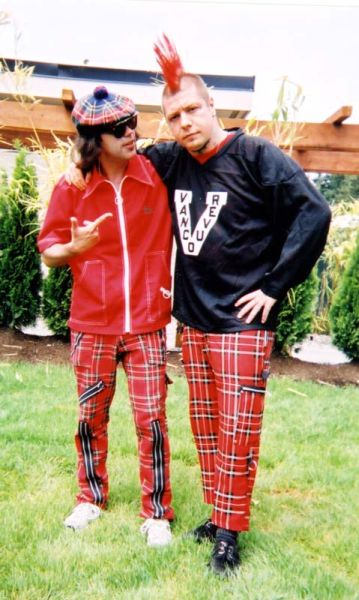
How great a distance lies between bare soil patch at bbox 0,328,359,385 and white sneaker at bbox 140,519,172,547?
2.99m

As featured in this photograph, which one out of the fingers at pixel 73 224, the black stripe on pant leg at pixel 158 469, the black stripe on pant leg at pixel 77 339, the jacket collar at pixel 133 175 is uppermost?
the jacket collar at pixel 133 175

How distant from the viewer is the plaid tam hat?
7.27 ft

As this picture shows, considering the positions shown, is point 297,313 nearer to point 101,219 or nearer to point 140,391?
point 140,391

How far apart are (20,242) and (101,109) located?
377 cm


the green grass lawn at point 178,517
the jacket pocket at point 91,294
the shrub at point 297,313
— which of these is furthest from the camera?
the shrub at point 297,313

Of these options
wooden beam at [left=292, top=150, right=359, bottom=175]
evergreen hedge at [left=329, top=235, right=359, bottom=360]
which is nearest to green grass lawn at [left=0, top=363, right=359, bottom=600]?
evergreen hedge at [left=329, top=235, right=359, bottom=360]

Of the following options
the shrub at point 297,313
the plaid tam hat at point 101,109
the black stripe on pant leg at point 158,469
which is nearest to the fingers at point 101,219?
the plaid tam hat at point 101,109

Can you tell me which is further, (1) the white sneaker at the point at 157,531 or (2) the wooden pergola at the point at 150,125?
(2) the wooden pergola at the point at 150,125

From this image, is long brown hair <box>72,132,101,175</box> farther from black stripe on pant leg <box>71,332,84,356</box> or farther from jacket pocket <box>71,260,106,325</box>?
black stripe on pant leg <box>71,332,84,356</box>

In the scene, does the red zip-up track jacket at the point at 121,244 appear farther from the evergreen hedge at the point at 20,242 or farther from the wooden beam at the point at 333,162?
the wooden beam at the point at 333,162

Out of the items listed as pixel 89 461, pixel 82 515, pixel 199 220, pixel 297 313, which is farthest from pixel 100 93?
pixel 297 313

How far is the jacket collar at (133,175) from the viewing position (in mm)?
2316

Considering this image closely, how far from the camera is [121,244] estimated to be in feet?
7.73

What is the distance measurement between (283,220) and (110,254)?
0.70m
